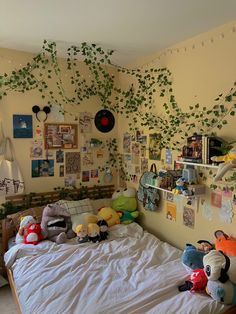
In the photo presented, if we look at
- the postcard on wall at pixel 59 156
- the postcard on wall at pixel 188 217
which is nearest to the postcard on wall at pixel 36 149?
the postcard on wall at pixel 59 156

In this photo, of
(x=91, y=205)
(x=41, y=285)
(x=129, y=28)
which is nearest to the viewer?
(x=41, y=285)

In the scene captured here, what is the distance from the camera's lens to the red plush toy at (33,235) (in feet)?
8.34

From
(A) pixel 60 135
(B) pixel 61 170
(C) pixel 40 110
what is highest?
(C) pixel 40 110

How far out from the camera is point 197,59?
2.42 metres

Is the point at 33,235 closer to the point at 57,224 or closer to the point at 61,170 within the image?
the point at 57,224

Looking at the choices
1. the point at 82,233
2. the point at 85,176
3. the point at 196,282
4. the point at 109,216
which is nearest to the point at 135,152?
the point at 85,176

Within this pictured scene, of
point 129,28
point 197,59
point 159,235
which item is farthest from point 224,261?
point 129,28

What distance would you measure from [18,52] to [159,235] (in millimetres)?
2473

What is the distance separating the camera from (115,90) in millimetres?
3494

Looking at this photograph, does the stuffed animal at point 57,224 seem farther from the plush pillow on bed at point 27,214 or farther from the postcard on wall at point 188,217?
the postcard on wall at point 188,217

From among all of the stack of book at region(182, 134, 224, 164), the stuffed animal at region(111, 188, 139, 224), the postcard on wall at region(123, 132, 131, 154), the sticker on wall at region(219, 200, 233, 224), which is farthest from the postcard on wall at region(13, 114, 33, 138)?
the sticker on wall at region(219, 200, 233, 224)

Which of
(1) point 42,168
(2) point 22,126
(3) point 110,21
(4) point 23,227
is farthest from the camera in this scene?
(1) point 42,168

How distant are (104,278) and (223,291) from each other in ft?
2.67

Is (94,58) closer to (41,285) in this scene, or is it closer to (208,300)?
(41,285)
